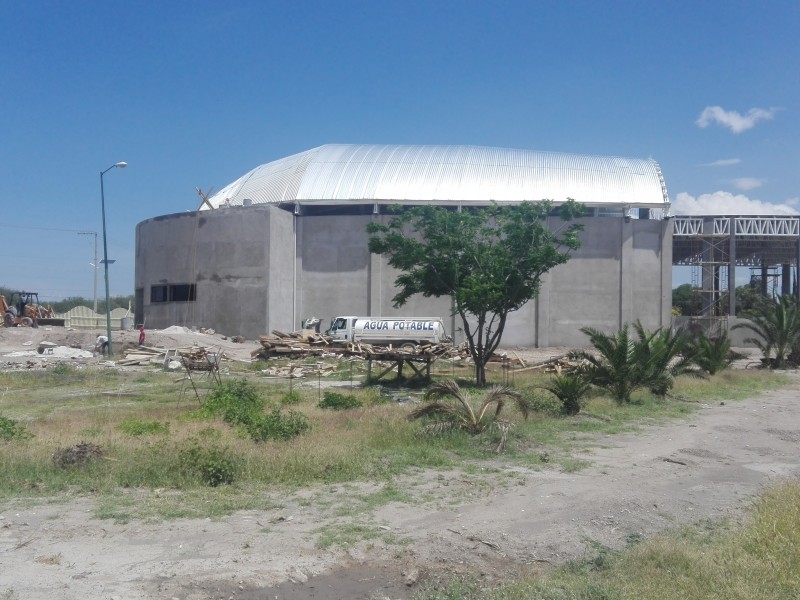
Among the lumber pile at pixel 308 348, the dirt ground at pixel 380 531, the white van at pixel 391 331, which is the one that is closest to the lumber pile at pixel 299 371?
the lumber pile at pixel 308 348

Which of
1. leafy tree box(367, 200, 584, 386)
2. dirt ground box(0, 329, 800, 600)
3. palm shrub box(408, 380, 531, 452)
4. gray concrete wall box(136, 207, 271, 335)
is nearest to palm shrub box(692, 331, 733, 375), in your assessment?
leafy tree box(367, 200, 584, 386)

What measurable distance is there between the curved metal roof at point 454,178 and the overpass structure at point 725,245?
4.42m

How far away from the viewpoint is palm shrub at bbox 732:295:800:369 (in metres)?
37.7

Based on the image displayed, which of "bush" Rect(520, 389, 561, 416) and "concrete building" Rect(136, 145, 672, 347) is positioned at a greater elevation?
"concrete building" Rect(136, 145, 672, 347)

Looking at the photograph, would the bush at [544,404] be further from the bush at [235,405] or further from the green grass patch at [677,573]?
the green grass patch at [677,573]

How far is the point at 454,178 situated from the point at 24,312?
121ft

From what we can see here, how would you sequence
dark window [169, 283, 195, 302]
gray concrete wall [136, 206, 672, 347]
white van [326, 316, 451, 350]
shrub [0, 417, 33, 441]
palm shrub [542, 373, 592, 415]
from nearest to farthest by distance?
shrub [0, 417, 33, 441] → palm shrub [542, 373, 592, 415] → white van [326, 316, 451, 350] → gray concrete wall [136, 206, 672, 347] → dark window [169, 283, 195, 302]

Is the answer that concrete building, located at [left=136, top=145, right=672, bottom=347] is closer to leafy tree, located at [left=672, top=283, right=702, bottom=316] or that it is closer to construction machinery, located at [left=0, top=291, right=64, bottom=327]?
construction machinery, located at [left=0, top=291, right=64, bottom=327]

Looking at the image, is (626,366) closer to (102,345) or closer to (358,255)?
(102,345)

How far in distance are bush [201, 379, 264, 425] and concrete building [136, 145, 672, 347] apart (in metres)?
30.9

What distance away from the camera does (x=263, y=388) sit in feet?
86.7

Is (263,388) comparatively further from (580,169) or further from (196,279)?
(580,169)

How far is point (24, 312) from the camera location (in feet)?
216

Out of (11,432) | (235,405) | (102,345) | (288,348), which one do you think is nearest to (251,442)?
(11,432)
